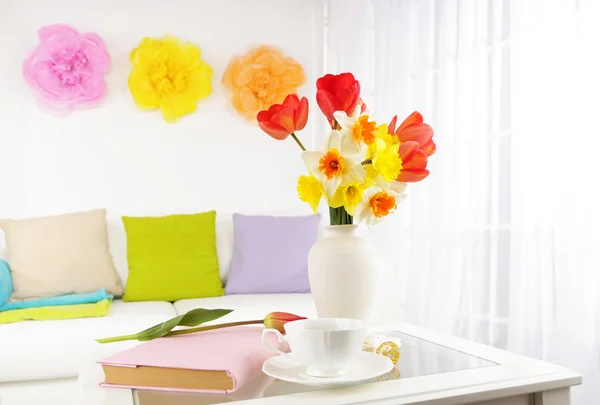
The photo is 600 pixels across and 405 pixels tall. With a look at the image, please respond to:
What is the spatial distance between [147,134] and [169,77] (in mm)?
370

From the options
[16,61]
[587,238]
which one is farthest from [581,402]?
[16,61]

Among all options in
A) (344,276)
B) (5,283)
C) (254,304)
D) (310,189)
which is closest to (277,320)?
(344,276)

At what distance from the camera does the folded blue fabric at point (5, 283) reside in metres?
2.68

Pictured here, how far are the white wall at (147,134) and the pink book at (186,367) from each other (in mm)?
2659

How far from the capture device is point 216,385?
983mm

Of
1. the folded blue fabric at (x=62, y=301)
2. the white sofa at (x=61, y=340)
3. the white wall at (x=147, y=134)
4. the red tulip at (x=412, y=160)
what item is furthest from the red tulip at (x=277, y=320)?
the white wall at (x=147, y=134)

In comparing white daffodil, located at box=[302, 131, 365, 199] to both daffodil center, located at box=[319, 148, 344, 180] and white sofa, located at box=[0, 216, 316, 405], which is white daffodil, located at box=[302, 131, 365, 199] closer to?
daffodil center, located at box=[319, 148, 344, 180]

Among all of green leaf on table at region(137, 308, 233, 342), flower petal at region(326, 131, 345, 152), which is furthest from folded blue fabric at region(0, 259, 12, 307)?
flower petal at region(326, 131, 345, 152)

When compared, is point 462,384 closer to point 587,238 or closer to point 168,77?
point 587,238

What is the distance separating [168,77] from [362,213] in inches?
109

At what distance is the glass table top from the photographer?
3.13ft

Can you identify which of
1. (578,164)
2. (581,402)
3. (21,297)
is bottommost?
(581,402)

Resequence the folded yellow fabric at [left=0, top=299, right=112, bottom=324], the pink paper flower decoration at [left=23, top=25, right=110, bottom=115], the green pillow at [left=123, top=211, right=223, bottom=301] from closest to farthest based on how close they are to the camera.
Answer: the folded yellow fabric at [left=0, top=299, right=112, bottom=324] < the green pillow at [left=123, top=211, right=223, bottom=301] < the pink paper flower decoration at [left=23, top=25, right=110, bottom=115]

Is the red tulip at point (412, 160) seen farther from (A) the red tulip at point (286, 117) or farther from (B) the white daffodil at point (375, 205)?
(A) the red tulip at point (286, 117)
